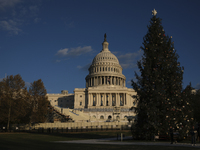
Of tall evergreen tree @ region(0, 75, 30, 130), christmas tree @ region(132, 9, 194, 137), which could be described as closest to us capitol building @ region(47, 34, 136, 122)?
tall evergreen tree @ region(0, 75, 30, 130)

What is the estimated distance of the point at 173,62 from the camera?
29.5m

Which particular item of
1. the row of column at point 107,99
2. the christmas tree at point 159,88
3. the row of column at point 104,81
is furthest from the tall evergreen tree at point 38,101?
the row of column at point 104,81

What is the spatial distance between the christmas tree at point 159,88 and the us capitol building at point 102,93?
87.5 m

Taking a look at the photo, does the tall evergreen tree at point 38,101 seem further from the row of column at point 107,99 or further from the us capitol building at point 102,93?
the row of column at point 107,99

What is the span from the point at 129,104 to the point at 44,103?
9361 cm

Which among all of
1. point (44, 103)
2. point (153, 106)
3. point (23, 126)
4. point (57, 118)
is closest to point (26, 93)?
point (44, 103)

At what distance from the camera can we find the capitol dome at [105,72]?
165750 millimetres

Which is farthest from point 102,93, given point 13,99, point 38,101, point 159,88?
point 159,88

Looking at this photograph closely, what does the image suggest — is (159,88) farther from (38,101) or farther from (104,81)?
(104,81)

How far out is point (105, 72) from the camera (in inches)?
6604

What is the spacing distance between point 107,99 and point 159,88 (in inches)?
4730

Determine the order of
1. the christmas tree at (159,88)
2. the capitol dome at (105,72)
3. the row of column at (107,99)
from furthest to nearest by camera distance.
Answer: the capitol dome at (105,72)
the row of column at (107,99)
the christmas tree at (159,88)

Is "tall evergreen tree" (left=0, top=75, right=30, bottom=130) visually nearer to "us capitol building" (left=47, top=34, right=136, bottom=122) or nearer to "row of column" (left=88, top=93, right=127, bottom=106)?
"us capitol building" (left=47, top=34, right=136, bottom=122)

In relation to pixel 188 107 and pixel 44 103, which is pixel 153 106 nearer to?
pixel 188 107
